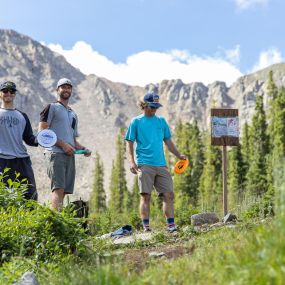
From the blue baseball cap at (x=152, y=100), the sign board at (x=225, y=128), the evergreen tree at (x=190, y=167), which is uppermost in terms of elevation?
the blue baseball cap at (x=152, y=100)

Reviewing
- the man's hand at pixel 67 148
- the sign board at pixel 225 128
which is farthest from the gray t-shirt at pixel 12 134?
the sign board at pixel 225 128

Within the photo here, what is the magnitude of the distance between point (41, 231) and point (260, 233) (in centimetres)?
287

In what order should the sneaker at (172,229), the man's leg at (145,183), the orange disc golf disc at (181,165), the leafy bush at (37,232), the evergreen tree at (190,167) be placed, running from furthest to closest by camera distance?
the evergreen tree at (190,167)
the orange disc golf disc at (181,165)
the man's leg at (145,183)
the sneaker at (172,229)
the leafy bush at (37,232)

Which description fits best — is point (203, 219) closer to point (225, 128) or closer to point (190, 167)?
point (225, 128)

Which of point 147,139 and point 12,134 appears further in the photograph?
point 147,139

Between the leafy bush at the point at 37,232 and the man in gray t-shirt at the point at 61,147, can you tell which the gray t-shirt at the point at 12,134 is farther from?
the leafy bush at the point at 37,232

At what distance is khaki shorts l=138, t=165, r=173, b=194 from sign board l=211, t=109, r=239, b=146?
2961 mm

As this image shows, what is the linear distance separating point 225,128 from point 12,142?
5.52 metres

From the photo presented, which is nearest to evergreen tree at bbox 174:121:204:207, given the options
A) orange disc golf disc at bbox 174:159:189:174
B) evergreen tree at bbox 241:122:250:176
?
evergreen tree at bbox 241:122:250:176

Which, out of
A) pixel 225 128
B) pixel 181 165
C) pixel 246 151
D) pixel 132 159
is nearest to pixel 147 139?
pixel 132 159

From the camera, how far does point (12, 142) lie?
739 cm

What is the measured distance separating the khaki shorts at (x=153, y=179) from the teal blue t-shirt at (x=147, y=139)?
0.09m

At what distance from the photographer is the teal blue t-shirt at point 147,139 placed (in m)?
8.47

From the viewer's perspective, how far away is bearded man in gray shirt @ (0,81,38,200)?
730 cm
